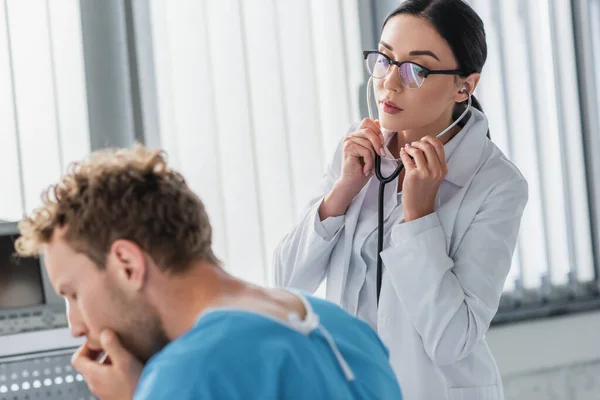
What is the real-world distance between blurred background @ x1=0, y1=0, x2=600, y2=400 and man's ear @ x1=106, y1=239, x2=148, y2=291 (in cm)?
81

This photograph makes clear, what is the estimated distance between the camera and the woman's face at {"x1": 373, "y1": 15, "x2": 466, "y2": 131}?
159cm

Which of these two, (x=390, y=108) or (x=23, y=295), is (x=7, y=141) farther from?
(x=390, y=108)

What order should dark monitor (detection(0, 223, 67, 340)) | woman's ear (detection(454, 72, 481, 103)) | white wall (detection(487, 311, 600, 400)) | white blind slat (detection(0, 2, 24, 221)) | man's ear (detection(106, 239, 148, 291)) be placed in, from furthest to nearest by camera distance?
white wall (detection(487, 311, 600, 400)) → white blind slat (detection(0, 2, 24, 221)) → dark monitor (detection(0, 223, 67, 340)) → woman's ear (detection(454, 72, 481, 103)) → man's ear (detection(106, 239, 148, 291))

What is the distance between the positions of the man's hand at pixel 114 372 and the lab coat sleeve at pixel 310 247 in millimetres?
662

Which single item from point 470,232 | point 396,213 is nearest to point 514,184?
point 470,232

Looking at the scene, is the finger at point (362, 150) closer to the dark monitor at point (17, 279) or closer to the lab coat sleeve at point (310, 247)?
the lab coat sleeve at point (310, 247)

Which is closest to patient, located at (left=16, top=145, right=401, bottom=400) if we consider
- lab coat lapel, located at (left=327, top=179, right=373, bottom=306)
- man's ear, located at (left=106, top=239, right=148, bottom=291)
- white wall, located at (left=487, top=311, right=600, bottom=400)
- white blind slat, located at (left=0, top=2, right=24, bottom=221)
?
man's ear, located at (left=106, top=239, right=148, bottom=291)

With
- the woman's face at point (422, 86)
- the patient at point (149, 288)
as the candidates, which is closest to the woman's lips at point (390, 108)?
the woman's face at point (422, 86)

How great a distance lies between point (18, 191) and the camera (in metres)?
2.37

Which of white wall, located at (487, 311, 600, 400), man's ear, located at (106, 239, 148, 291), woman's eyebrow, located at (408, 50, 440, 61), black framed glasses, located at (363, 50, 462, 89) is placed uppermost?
woman's eyebrow, located at (408, 50, 440, 61)

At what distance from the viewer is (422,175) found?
1543 mm

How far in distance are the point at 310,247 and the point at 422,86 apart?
1.30ft

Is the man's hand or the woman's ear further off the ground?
the woman's ear

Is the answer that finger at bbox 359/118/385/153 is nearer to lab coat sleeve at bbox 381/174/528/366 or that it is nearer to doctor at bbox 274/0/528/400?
doctor at bbox 274/0/528/400
